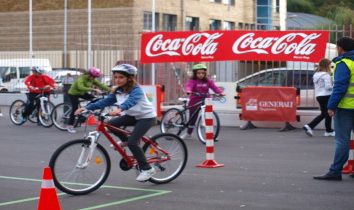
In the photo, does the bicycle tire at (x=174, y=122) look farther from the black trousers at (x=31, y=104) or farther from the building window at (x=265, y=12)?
the building window at (x=265, y=12)

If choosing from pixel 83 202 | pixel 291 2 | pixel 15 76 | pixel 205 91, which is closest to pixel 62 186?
pixel 83 202

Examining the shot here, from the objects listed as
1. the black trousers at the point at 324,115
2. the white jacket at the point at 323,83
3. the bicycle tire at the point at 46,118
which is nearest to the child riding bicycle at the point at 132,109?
the white jacket at the point at 323,83

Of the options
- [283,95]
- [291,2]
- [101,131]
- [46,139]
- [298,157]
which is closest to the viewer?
[101,131]

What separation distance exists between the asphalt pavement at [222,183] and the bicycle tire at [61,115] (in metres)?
3.13

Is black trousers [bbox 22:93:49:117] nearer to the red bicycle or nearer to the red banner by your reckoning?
the red banner

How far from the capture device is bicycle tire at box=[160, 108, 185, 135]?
16203 mm

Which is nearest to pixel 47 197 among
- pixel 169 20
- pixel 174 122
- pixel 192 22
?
pixel 174 122

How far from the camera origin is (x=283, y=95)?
62.3 ft

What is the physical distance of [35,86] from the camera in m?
20.6

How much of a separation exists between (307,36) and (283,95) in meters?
1.74

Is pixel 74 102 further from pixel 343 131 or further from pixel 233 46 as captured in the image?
pixel 343 131

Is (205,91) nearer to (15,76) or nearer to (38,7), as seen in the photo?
(15,76)

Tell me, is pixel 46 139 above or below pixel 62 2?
below

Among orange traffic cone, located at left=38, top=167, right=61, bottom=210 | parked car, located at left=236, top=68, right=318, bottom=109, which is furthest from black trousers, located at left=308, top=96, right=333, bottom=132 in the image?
orange traffic cone, located at left=38, top=167, right=61, bottom=210
